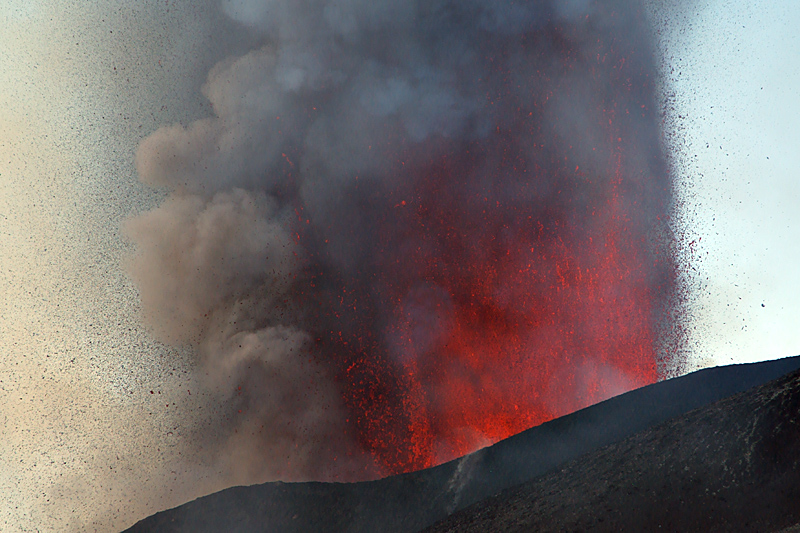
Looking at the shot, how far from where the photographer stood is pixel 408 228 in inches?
719

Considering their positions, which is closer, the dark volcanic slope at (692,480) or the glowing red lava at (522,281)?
the dark volcanic slope at (692,480)

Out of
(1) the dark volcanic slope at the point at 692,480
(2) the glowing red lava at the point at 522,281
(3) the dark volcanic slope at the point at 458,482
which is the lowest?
(1) the dark volcanic slope at the point at 692,480

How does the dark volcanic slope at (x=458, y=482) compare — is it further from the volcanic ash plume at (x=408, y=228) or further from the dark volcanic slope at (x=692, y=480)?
the volcanic ash plume at (x=408, y=228)

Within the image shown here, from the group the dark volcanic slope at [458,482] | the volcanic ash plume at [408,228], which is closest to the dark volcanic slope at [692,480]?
the dark volcanic slope at [458,482]

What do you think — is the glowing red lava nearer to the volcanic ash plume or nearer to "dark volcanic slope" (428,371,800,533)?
the volcanic ash plume

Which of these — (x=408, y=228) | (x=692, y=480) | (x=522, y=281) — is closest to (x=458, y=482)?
(x=692, y=480)

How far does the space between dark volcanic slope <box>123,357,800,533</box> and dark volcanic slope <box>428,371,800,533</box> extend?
3.26ft

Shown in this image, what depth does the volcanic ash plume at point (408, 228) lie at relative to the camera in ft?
52.6

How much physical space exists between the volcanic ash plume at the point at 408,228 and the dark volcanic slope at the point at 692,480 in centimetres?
791

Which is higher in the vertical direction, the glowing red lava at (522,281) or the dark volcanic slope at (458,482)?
the glowing red lava at (522,281)

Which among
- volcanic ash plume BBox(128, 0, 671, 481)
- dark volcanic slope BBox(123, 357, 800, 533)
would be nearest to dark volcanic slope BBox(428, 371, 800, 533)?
dark volcanic slope BBox(123, 357, 800, 533)

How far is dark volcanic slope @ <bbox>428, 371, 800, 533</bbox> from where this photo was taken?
5520 millimetres

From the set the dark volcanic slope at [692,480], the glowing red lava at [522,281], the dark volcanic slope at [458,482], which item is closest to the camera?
the dark volcanic slope at [692,480]

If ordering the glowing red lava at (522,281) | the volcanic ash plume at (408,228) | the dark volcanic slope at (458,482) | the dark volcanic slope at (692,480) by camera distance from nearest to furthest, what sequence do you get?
the dark volcanic slope at (692,480) → the dark volcanic slope at (458,482) → the glowing red lava at (522,281) → the volcanic ash plume at (408,228)
